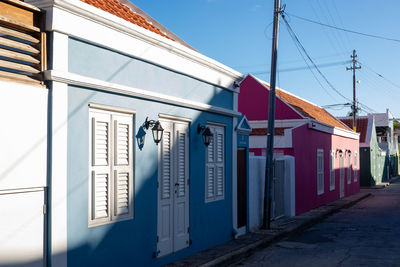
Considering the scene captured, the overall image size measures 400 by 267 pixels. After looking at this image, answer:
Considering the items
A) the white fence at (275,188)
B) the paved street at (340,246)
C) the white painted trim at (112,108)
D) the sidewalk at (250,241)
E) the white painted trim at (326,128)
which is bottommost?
the paved street at (340,246)

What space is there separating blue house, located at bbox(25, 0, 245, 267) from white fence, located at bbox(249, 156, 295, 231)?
2182mm

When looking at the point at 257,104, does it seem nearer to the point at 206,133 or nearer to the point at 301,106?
the point at 301,106

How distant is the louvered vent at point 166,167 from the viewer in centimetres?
834

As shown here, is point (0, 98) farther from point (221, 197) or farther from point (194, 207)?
point (221, 197)

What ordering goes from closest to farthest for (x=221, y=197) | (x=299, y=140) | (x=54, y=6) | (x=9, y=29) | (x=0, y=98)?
(x=0, y=98) < (x=9, y=29) < (x=54, y=6) < (x=221, y=197) < (x=299, y=140)

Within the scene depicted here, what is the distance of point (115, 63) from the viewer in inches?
279

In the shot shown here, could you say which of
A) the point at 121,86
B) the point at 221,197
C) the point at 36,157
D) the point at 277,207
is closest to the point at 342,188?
the point at 277,207

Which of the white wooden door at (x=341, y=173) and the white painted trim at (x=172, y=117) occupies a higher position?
the white painted trim at (x=172, y=117)

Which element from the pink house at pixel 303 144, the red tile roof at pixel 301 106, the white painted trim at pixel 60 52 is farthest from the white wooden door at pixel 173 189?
the red tile roof at pixel 301 106

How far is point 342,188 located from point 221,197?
53.2 feet

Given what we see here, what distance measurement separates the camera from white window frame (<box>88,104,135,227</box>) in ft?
21.4

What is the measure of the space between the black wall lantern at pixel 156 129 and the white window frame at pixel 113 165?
1.15 ft

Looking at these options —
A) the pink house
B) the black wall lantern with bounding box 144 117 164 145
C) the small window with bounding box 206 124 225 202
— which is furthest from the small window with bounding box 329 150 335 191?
the black wall lantern with bounding box 144 117 164 145

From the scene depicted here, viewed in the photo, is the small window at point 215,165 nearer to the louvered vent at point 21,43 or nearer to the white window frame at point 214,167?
the white window frame at point 214,167
